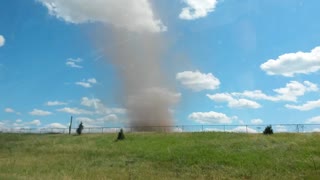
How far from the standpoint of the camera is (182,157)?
50.3 metres

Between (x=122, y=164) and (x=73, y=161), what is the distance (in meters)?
6.10

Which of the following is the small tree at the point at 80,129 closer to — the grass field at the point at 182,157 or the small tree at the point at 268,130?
the grass field at the point at 182,157

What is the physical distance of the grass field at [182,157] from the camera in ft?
127

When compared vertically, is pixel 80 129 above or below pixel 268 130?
above

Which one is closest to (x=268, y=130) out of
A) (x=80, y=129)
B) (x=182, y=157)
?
(x=182, y=157)

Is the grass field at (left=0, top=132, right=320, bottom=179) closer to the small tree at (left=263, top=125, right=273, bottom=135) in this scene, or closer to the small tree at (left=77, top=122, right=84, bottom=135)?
the small tree at (left=263, top=125, right=273, bottom=135)

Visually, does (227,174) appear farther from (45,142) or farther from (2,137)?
(2,137)

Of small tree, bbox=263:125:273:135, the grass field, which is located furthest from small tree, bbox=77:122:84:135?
small tree, bbox=263:125:273:135

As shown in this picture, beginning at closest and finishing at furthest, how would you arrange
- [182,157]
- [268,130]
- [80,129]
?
[182,157]
[268,130]
[80,129]

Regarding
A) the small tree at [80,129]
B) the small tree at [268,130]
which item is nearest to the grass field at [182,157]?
the small tree at [268,130]

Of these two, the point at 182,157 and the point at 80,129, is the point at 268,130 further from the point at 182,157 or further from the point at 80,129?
the point at 80,129

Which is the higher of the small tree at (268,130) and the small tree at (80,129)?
the small tree at (80,129)

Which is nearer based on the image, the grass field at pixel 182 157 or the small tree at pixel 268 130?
the grass field at pixel 182 157

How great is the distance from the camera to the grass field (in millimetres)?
38625
